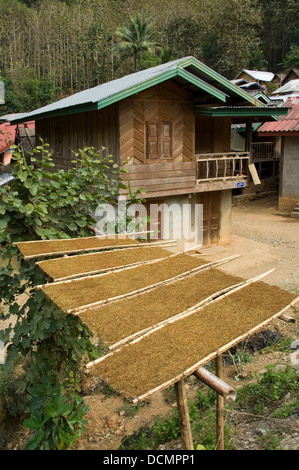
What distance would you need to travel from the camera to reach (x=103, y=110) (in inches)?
465

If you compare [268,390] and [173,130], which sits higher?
[173,130]

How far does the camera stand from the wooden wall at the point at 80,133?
37.6 ft

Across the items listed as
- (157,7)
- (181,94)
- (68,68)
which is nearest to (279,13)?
(157,7)

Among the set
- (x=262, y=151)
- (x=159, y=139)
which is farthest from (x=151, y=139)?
(x=262, y=151)

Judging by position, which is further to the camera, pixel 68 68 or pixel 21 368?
pixel 68 68

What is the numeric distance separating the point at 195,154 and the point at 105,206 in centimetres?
752

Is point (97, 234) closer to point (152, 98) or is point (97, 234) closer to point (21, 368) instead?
point (21, 368)

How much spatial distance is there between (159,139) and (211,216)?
12.3ft

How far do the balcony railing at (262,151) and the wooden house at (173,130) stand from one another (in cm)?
900

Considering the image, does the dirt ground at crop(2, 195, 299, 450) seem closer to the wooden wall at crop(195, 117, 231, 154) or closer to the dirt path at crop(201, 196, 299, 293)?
the dirt path at crop(201, 196, 299, 293)

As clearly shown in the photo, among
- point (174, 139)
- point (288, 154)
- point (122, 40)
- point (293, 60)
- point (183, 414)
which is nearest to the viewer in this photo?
point (183, 414)

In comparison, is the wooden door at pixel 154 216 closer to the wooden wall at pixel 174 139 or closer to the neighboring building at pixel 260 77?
the wooden wall at pixel 174 139

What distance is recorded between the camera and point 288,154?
18250mm

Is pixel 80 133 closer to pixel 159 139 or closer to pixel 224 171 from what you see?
pixel 159 139
